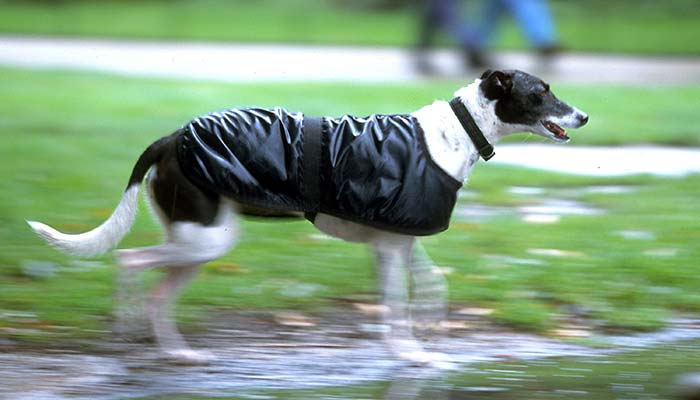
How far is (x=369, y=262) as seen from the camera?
802cm

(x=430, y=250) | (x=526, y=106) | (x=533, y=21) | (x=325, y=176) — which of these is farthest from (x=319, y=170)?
(x=533, y=21)

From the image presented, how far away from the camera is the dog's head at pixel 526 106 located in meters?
6.25

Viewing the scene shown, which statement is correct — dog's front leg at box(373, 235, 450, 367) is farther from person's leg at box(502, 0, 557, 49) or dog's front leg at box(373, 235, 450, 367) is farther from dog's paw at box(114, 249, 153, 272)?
person's leg at box(502, 0, 557, 49)

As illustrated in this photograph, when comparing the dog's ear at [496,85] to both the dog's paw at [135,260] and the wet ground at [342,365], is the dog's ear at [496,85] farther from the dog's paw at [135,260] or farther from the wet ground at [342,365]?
the dog's paw at [135,260]

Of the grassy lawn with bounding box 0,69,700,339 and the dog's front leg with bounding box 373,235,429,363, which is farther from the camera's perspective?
the grassy lawn with bounding box 0,69,700,339

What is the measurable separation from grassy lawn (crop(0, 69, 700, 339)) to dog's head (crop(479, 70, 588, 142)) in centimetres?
129

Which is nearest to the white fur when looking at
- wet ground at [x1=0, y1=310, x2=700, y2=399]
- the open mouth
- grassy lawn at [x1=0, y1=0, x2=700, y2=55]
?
the open mouth

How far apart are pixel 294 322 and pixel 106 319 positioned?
1101 mm

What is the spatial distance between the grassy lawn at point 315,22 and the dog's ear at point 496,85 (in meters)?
15.9

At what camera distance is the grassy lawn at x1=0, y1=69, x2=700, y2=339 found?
7.17m

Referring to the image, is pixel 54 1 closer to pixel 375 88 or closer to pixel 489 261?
pixel 375 88

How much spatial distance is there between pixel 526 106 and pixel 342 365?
1.71 meters

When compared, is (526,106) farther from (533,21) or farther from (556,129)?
(533,21)

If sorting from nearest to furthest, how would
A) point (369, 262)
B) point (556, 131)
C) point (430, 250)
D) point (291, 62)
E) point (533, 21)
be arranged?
point (556, 131) < point (369, 262) < point (430, 250) < point (533, 21) < point (291, 62)
